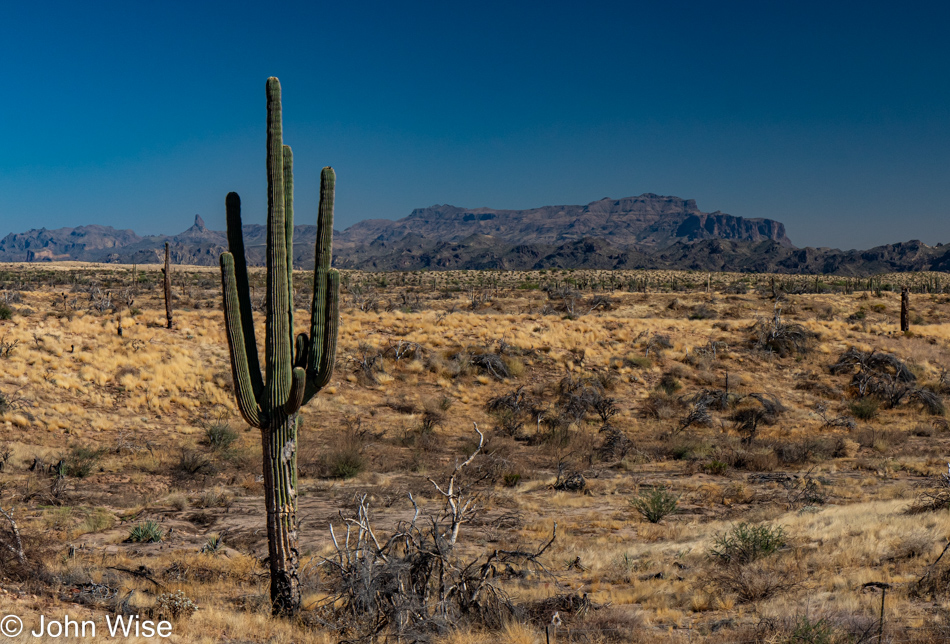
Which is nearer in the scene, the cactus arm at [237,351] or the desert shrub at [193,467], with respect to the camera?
the cactus arm at [237,351]

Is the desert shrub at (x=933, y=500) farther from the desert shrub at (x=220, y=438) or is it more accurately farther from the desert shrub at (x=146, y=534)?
the desert shrub at (x=220, y=438)

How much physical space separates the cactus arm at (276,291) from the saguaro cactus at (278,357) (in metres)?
0.01

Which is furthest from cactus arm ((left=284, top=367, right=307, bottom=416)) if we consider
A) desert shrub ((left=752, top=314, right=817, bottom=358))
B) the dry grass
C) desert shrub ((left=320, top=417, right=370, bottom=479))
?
desert shrub ((left=752, top=314, right=817, bottom=358))

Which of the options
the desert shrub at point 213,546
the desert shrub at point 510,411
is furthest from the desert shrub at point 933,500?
the desert shrub at point 213,546

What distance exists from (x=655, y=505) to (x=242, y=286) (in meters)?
8.27

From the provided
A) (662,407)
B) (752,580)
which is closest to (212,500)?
(752,580)

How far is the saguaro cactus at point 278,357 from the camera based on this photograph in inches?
278

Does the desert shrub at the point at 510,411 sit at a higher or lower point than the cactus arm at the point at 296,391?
lower

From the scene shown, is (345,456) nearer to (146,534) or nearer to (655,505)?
(146,534)

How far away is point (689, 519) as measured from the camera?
39.3 feet

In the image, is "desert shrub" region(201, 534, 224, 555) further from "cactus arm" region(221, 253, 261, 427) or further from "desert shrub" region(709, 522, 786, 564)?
"desert shrub" region(709, 522, 786, 564)

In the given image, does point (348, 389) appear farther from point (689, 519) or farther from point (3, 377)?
point (689, 519)

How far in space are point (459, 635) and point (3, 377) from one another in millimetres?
19157

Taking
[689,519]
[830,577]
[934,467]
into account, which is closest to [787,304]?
[934,467]
